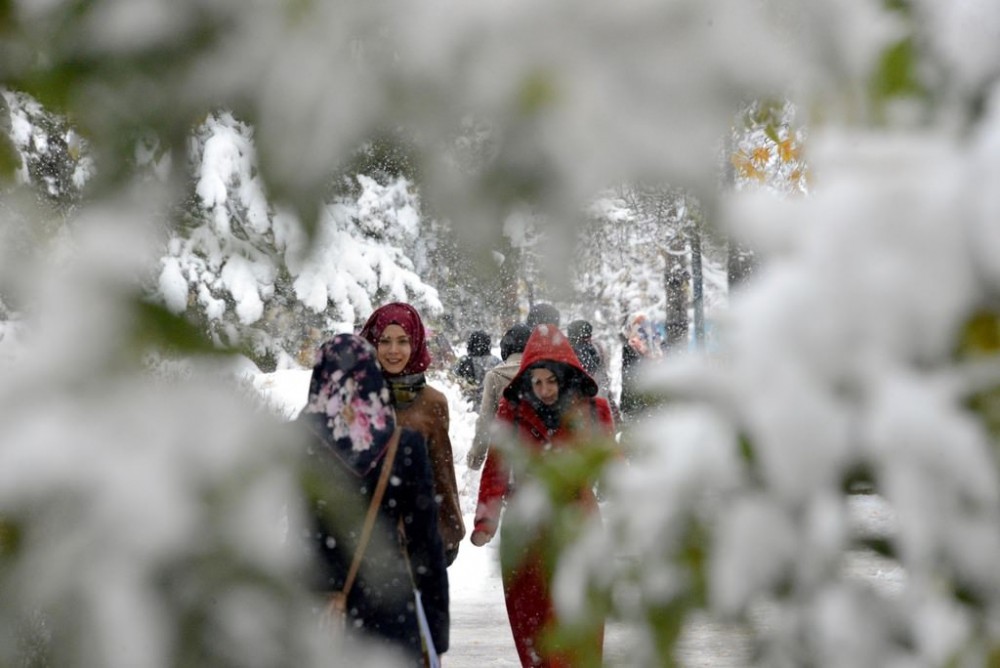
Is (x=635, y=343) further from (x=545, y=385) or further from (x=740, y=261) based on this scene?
(x=740, y=261)

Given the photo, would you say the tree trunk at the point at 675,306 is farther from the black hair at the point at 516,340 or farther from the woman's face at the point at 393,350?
the woman's face at the point at 393,350

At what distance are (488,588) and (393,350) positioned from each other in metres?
5.02

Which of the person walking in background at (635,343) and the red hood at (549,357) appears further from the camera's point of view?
→ the person walking in background at (635,343)

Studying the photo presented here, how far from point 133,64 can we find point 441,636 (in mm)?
3209

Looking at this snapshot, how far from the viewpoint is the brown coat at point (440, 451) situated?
5.73 metres

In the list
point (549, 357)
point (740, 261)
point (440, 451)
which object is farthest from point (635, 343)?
point (740, 261)

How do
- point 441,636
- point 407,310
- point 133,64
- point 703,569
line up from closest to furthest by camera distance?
point 133,64 < point 703,569 < point 441,636 < point 407,310

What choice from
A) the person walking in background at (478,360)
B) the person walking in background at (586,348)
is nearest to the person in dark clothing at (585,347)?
the person walking in background at (586,348)

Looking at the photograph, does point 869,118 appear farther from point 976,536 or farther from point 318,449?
point 318,449

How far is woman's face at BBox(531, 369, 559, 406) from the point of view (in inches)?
246

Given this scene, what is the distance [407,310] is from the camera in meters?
6.09

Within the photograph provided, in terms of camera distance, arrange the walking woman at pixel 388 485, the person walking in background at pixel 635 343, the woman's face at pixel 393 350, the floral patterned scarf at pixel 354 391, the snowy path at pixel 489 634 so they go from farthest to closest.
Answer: the person walking in background at pixel 635 343
the woman's face at pixel 393 350
the floral patterned scarf at pixel 354 391
the walking woman at pixel 388 485
the snowy path at pixel 489 634

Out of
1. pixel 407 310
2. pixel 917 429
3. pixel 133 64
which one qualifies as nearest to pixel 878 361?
pixel 917 429

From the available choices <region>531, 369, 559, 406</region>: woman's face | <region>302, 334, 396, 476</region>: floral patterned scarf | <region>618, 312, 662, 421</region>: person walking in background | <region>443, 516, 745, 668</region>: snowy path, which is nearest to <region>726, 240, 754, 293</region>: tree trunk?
<region>443, 516, 745, 668</region>: snowy path
